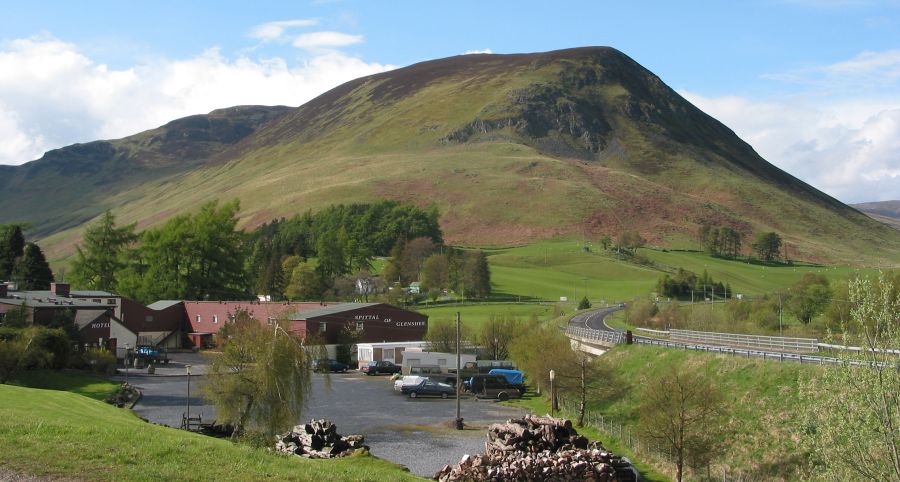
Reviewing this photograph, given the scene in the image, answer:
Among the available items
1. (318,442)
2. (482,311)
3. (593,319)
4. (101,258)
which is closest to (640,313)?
A: (593,319)

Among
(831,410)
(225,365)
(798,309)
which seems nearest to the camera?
(831,410)

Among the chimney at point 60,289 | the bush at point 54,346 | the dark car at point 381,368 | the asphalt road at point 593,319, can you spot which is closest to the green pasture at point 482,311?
the asphalt road at point 593,319

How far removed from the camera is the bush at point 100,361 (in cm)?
6644

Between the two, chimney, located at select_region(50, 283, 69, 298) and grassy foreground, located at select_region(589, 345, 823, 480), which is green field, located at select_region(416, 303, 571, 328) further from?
grassy foreground, located at select_region(589, 345, 823, 480)

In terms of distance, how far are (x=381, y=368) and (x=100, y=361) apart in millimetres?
22904

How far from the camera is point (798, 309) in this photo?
8462cm

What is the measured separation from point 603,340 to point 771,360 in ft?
74.6

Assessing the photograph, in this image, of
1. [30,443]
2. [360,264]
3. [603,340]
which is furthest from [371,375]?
[360,264]

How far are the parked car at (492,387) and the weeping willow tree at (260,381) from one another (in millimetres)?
25983

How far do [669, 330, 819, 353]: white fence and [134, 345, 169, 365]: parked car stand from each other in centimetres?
4679

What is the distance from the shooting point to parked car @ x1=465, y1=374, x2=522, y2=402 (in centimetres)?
6056

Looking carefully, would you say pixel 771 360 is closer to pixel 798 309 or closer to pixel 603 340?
pixel 603 340

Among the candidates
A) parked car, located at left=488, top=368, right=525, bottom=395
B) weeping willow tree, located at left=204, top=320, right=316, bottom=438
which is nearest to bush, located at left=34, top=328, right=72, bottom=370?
weeping willow tree, located at left=204, top=320, right=316, bottom=438

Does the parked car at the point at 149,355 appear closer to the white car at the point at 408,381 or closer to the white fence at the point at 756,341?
the white car at the point at 408,381
